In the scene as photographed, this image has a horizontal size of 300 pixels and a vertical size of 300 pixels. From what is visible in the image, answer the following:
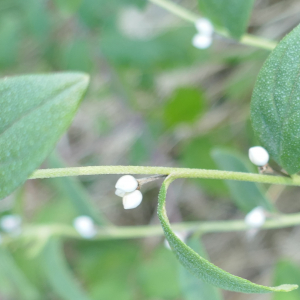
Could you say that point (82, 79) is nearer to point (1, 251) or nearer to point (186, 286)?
point (186, 286)

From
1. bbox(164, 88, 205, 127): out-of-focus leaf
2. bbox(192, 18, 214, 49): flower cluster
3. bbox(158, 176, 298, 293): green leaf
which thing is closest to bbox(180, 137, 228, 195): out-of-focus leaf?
bbox(164, 88, 205, 127): out-of-focus leaf

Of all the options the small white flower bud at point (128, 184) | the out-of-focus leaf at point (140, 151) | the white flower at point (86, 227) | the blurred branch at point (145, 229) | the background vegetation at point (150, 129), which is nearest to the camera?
the small white flower bud at point (128, 184)

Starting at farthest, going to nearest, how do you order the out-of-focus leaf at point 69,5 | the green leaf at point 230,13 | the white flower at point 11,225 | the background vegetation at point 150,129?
the background vegetation at point 150,129 → the out-of-focus leaf at point 69,5 → the white flower at point 11,225 → the green leaf at point 230,13

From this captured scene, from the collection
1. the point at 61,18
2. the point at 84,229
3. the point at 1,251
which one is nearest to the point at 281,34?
the point at 61,18

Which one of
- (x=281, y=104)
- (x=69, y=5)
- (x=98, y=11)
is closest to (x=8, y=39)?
(x=98, y=11)

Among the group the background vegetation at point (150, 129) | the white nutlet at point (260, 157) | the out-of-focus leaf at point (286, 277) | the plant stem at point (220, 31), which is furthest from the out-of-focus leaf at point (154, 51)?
the white nutlet at point (260, 157)

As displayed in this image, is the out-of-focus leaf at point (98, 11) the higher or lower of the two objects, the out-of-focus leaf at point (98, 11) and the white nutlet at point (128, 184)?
the lower

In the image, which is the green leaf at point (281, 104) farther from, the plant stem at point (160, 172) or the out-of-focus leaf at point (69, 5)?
the out-of-focus leaf at point (69, 5)
